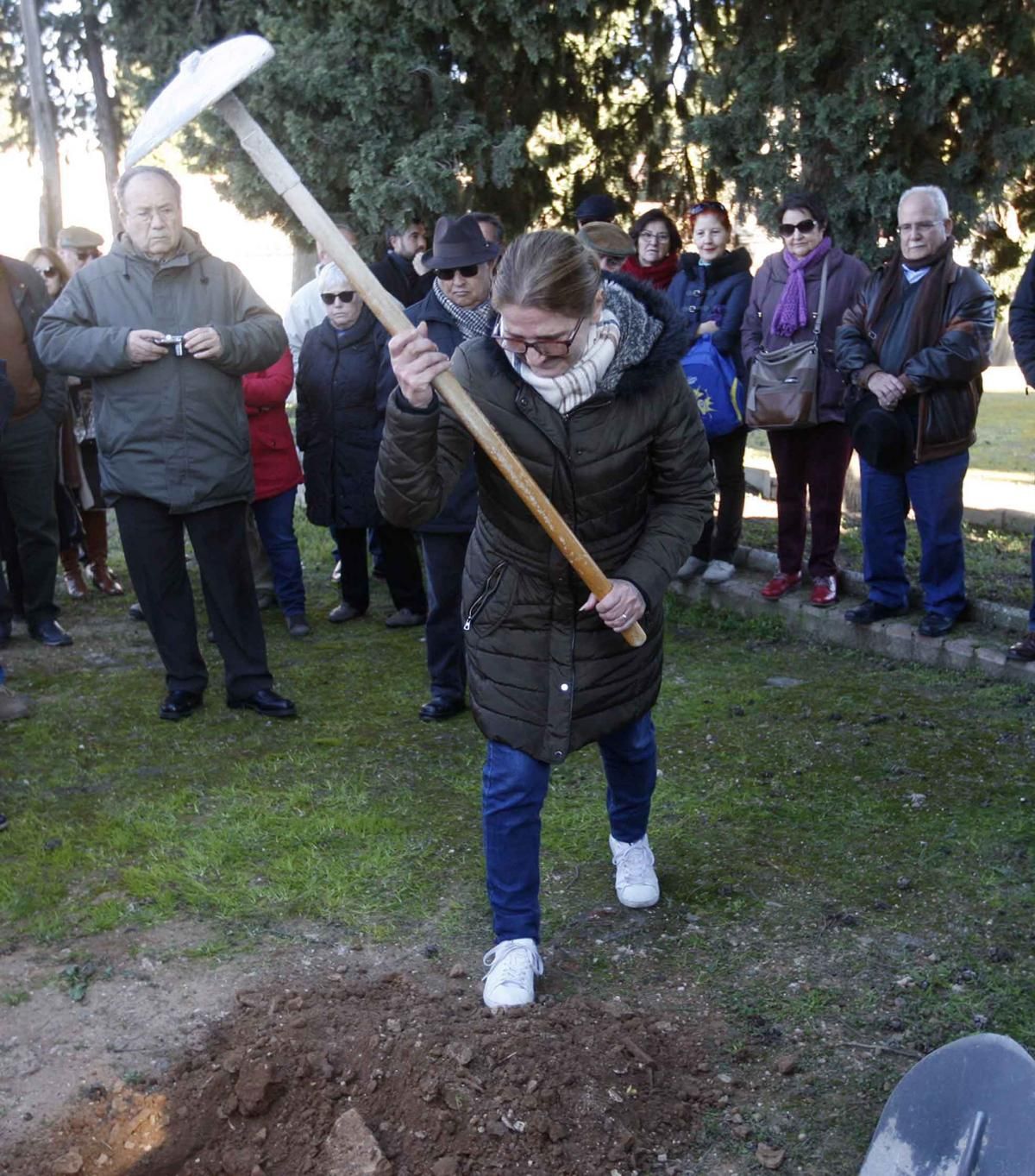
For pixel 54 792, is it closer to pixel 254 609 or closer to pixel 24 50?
pixel 254 609

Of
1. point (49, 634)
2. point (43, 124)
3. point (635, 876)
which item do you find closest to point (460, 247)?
point (635, 876)

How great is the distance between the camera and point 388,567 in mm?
7453

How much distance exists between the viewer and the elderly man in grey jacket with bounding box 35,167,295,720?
530cm

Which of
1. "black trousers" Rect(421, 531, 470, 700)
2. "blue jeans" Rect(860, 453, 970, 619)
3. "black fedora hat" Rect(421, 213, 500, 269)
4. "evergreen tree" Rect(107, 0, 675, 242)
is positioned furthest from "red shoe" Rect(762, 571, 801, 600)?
"evergreen tree" Rect(107, 0, 675, 242)

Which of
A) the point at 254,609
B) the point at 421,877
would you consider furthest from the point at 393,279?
the point at 421,877

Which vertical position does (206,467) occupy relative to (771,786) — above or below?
above

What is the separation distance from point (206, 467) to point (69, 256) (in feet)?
10.8

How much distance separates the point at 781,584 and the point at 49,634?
4036 mm

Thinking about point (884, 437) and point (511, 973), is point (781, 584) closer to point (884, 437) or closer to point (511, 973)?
point (884, 437)

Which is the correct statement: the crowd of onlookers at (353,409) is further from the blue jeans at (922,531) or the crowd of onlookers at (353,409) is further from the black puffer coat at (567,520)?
the black puffer coat at (567,520)

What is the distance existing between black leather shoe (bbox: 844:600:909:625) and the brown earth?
361 cm

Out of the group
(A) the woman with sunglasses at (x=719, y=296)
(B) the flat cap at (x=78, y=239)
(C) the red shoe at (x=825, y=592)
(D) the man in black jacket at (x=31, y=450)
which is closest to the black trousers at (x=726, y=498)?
(A) the woman with sunglasses at (x=719, y=296)

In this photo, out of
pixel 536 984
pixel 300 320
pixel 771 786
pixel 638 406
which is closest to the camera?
pixel 638 406

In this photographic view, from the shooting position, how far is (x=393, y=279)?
310 inches
